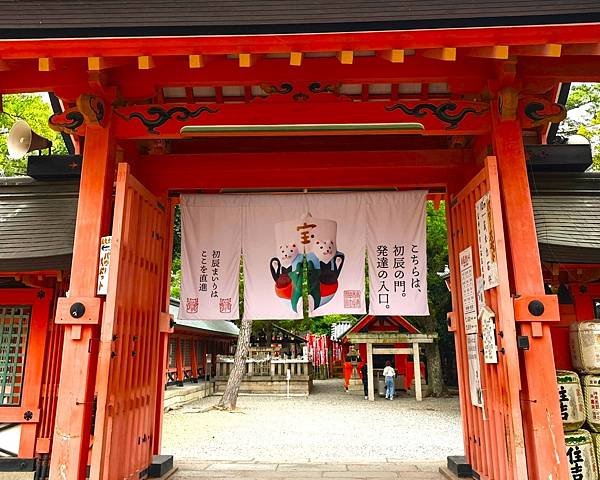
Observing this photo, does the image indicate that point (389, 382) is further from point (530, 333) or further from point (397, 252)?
point (530, 333)

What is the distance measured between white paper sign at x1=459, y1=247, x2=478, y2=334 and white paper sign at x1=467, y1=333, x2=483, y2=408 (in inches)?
4.6

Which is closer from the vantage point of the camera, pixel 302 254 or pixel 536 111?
pixel 536 111

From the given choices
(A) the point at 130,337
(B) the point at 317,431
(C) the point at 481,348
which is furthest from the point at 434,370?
(A) the point at 130,337

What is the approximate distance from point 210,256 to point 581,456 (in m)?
4.67

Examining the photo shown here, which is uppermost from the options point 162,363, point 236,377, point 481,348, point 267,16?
point 267,16

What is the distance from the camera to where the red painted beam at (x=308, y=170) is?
5.78 m

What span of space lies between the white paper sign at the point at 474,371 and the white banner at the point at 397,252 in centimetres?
80

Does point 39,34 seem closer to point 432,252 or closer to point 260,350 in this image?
point 432,252

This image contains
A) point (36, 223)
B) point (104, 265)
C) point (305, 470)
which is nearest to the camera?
point (104, 265)

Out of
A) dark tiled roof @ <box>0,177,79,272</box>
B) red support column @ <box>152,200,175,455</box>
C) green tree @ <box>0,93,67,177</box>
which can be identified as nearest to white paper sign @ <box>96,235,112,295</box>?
dark tiled roof @ <box>0,177,79,272</box>

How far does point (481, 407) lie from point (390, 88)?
3497 mm

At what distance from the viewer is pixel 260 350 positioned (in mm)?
19391

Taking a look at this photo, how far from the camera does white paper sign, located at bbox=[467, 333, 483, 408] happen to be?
4.95 meters

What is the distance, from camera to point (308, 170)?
582 cm
